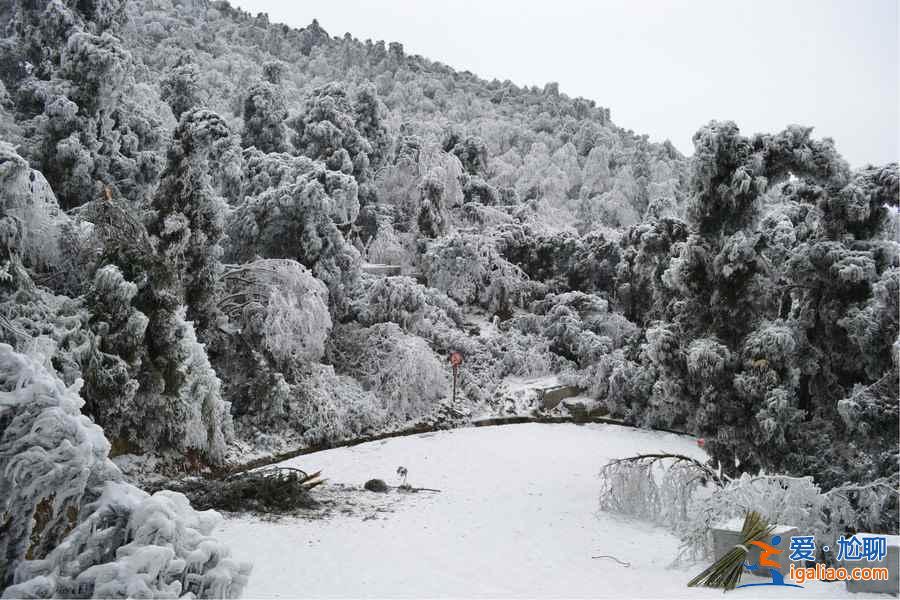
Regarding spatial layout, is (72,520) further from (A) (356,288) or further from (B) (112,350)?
(A) (356,288)

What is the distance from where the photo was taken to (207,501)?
353 inches

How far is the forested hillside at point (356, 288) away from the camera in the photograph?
883 cm

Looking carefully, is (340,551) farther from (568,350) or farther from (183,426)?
(568,350)

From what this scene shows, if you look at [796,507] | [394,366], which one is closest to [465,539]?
[796,507]

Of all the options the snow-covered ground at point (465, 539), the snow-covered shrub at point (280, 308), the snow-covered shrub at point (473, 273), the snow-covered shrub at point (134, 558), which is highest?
the snow-covered shrub at point (473, 273)

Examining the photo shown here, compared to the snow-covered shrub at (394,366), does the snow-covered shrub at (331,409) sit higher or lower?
lower

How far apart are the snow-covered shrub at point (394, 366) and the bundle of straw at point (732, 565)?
893cm

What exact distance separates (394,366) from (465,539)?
681 cm

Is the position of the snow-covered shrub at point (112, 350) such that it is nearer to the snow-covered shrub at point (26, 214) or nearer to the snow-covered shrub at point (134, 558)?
the snow-covered shrub at point (26, 214)

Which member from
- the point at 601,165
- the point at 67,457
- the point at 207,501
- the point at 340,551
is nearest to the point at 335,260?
the point at 207,501

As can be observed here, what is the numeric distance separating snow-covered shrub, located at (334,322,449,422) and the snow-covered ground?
1843mm

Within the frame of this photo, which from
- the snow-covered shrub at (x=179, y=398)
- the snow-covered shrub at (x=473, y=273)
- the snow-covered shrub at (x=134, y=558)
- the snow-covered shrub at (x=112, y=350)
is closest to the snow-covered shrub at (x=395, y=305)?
the snow-covered shrub at (x=473, y=273)

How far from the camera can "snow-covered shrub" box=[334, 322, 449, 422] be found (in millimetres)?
14781

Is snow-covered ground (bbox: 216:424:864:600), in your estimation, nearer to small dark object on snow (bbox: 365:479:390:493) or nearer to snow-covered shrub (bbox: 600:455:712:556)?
small dark object on snow (bbox: 365:479:390:493)
